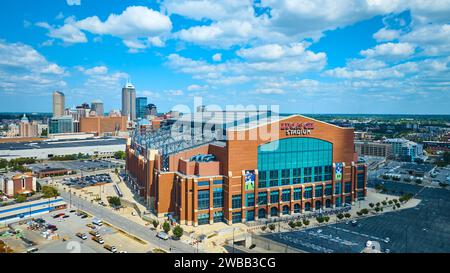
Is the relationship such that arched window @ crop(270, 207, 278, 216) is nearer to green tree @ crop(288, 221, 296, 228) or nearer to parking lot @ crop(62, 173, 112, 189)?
green tree @ crop(288, 221, 296, 228)

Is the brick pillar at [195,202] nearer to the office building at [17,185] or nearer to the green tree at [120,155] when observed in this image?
the office building at [17,185]

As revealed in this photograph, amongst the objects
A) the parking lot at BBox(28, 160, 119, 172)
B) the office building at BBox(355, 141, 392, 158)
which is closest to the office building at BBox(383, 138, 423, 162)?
the office building at BBox(355, 141, 392, 158)

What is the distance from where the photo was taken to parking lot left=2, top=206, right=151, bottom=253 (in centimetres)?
4225

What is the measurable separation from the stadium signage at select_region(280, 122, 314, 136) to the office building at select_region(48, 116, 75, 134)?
6485 inches

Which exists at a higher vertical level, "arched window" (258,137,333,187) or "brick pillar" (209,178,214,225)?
"arched window" (258,137,333,187)

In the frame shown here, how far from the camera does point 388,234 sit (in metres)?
48.6

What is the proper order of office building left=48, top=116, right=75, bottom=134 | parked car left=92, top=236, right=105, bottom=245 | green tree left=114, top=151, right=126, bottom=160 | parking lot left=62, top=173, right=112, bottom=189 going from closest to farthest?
parked car left=92, top=236, right=105, bottom=245, parking lot left=62, top=173, right=112, bottom=189, green tree left=114, top=151, right=126, bottom=160, office building left=48, top=116, right=75, bottom=134

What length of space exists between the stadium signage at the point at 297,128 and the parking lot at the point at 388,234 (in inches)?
624

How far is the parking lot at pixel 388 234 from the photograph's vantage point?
143 ft

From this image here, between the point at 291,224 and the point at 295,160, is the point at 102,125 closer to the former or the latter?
the point at 295,160

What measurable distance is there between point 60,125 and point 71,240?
161 m

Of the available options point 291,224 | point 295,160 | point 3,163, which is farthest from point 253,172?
point 3,163

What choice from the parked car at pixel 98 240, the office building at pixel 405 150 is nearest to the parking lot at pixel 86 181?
the parked car at pixel 98 240

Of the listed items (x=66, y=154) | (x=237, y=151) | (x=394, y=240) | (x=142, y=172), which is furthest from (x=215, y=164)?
(x=66, y=154)
